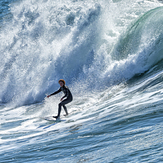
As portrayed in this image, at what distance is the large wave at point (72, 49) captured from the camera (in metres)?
Answer: 12.0

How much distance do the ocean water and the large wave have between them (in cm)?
5

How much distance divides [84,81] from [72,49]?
7.67ft

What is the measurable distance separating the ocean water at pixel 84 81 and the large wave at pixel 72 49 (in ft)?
0.15

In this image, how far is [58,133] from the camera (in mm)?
7238

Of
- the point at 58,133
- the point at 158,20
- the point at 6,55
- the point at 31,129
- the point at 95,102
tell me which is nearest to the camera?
the point at 58,133

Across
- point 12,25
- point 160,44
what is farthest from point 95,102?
point 12,25

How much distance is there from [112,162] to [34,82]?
10886 mm

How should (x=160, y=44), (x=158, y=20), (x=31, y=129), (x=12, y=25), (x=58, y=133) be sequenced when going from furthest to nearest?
1. (x=12, y=25)
2. (x=158, y=20)
3. (x=160, y=44)
4. (x=31, y=129)
5. (x=58, y=133)

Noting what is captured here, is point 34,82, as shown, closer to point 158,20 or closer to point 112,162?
point 158,20

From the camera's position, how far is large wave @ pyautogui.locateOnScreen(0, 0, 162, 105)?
1196 centimetres

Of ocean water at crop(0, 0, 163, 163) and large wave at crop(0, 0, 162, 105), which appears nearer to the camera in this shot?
ocean water at crop(0, 0, 163, 163)

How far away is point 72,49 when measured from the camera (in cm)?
1445

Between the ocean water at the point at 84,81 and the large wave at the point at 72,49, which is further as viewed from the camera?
the large wave at the point at 72,49

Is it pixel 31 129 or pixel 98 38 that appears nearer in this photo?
pixel 31 129
